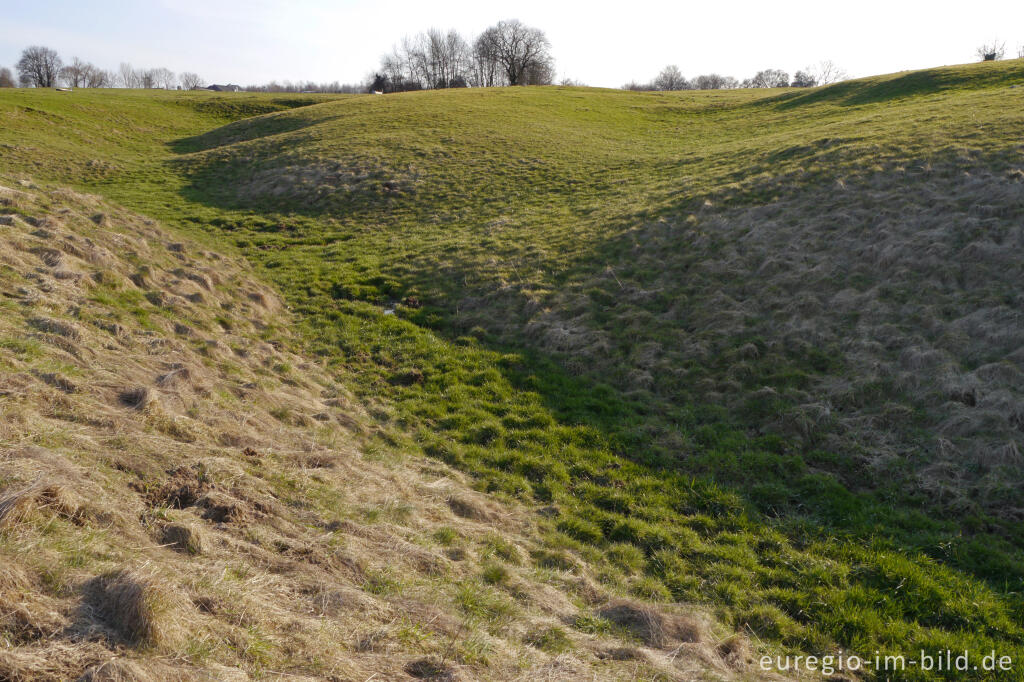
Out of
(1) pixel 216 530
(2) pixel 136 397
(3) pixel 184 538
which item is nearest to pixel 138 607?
(3) pixel 184 538

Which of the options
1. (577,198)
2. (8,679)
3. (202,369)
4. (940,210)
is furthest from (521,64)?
(8,679)

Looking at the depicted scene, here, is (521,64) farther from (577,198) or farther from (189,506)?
(189,506)

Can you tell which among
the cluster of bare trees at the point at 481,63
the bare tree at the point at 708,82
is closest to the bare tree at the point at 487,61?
the cluster of bare trees at the point at 481,63

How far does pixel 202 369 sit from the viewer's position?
9.79 meters

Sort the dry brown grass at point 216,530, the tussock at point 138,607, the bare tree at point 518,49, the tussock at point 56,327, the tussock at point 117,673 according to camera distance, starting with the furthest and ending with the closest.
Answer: the bare tree at point 518,49 < the tussock at point 56,327 < the dry brown grass at point 216,530 < the tussock at point 138,607 < the tussock at point 117,673

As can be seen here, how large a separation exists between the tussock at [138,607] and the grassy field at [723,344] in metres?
4.47

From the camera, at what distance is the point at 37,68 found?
383ft

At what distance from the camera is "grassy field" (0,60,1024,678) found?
739cm

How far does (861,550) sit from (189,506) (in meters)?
8.64

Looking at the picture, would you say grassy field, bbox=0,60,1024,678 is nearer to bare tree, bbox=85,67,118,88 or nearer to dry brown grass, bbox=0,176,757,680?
dry brown grass, bbox=0,176,757,680

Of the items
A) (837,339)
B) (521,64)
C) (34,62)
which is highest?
(34,62)

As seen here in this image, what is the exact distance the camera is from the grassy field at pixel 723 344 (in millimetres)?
7395

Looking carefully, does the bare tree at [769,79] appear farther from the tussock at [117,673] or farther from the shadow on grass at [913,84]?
the tussock at [117,673]

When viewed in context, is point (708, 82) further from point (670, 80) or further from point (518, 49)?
point (518, 49)
